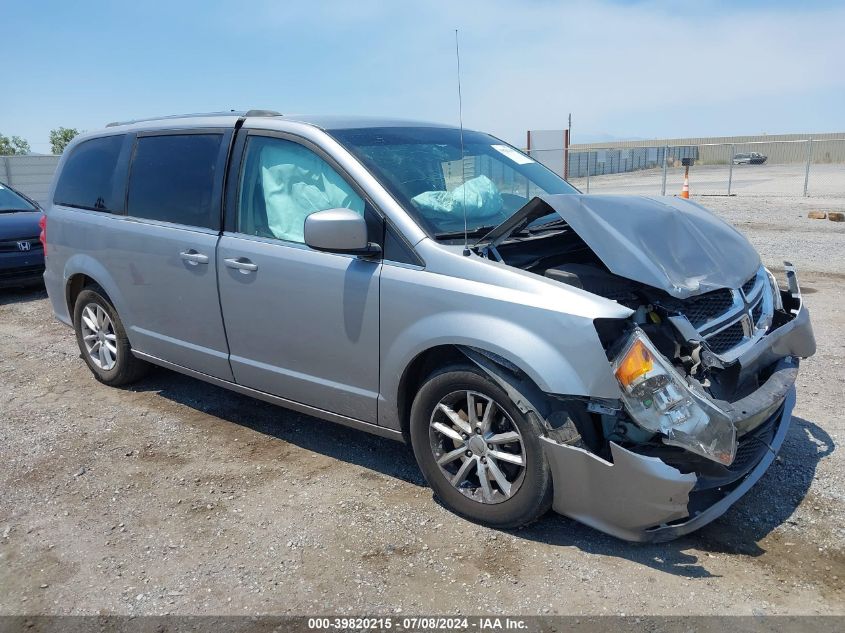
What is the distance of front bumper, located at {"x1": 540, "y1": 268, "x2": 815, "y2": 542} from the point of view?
2.76 metres

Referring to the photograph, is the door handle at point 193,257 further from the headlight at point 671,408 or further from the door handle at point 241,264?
the headlight at point 671,408

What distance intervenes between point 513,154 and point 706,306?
6.30 feet

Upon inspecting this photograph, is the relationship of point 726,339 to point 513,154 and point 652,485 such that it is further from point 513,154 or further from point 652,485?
point 513,154

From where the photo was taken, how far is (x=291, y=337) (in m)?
3.85

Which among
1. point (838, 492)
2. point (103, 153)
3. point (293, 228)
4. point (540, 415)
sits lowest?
point (838, 492)

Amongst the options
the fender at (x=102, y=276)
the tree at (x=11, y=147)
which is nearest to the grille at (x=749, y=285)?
the fender at (x=102, y=276)

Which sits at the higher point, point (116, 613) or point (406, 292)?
point (406, 292)

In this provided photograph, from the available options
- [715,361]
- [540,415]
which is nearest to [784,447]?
[715,361]

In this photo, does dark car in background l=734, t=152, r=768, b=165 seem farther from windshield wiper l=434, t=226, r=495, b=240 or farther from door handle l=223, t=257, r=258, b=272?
door handle l=223, t=257, r=258, b=272

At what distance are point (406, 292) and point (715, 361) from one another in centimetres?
141

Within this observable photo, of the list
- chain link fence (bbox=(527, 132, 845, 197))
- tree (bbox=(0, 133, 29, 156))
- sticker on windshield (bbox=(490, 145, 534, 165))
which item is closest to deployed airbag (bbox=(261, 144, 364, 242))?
sticker on windshield (bbox=(490, 145, 534, 165))

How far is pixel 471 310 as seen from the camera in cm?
313

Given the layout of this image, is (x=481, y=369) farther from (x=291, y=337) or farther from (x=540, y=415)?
(x=291, y=337)

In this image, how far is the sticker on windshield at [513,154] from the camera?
468cm
